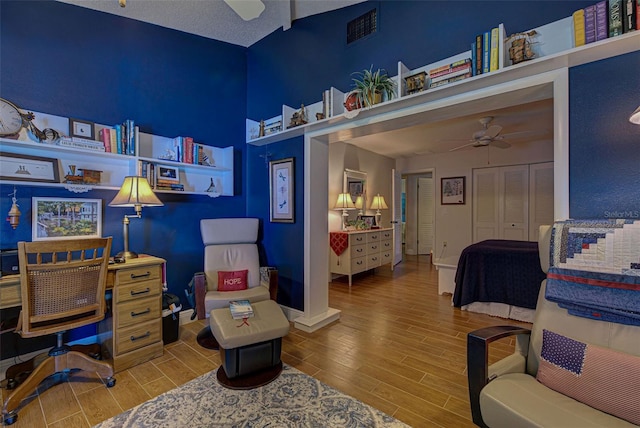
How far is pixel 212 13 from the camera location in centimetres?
290

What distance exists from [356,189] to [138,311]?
12.8ft

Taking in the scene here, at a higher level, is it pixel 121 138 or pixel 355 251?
pixel 121 138

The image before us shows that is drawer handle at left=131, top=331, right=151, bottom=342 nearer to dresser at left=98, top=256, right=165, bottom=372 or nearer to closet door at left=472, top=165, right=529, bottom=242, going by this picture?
dresser at left=98, top=256, right=165, bottom=372

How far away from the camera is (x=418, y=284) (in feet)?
15.2

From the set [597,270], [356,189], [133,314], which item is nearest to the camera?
[597,270]

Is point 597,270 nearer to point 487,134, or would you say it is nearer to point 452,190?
point 487,134

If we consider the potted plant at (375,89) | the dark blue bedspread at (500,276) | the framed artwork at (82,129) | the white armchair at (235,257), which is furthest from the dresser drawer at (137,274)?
the dark blue bedspread at (500,276)

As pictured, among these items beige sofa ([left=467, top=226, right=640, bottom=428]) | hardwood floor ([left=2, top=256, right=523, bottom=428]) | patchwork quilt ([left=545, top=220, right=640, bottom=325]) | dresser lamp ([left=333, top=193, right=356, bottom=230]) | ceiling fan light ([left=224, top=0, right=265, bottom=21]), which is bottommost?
hardwood floor ([left=2, top=256, right=523, bottom=428])

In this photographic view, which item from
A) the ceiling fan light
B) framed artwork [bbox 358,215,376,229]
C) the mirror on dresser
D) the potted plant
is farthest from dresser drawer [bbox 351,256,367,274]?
the ceiling fan light

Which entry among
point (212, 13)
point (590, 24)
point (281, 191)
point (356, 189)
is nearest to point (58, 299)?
point (281, 191)

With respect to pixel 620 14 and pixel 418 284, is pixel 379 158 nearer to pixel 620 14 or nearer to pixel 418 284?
pixel 418 284

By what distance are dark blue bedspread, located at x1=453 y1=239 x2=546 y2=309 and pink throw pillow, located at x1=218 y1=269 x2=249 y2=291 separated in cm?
258

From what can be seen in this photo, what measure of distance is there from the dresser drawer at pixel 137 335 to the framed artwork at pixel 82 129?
168 cm

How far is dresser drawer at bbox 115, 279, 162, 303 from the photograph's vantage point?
84.4 inches
